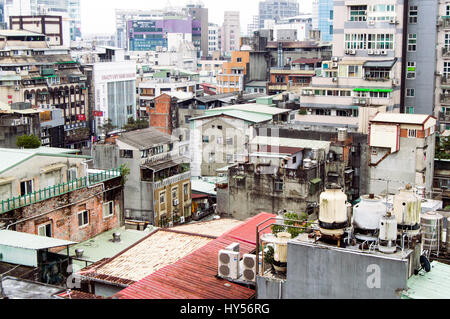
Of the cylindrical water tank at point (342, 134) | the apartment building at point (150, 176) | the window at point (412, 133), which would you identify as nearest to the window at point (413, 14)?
the cylindrical water tank at point (342, 134)

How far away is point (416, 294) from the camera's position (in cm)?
1069

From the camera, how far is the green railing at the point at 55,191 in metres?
21.8

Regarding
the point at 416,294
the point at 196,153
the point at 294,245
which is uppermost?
the point at 294,245

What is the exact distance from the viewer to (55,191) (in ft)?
78.6

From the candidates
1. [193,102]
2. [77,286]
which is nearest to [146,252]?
[77,286]

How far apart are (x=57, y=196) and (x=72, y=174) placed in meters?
3.14

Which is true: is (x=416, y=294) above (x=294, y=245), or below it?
below

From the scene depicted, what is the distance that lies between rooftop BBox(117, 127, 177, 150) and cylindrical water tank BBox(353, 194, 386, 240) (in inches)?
1143

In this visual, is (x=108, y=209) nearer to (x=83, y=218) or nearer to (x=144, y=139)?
(x=83, y=218)

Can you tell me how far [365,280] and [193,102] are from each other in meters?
50.9

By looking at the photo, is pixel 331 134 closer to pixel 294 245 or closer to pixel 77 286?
pixel 77 286

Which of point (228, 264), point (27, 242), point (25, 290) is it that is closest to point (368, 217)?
point (228, 264)

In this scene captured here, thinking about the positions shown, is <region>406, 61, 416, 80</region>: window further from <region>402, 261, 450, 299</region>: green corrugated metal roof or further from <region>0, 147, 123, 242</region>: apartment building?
<region>402, 261, 450, 299</region>: green corrugated metal roof

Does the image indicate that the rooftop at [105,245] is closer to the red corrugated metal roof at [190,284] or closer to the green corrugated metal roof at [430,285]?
the red corrugated metal roof at [190,284]
